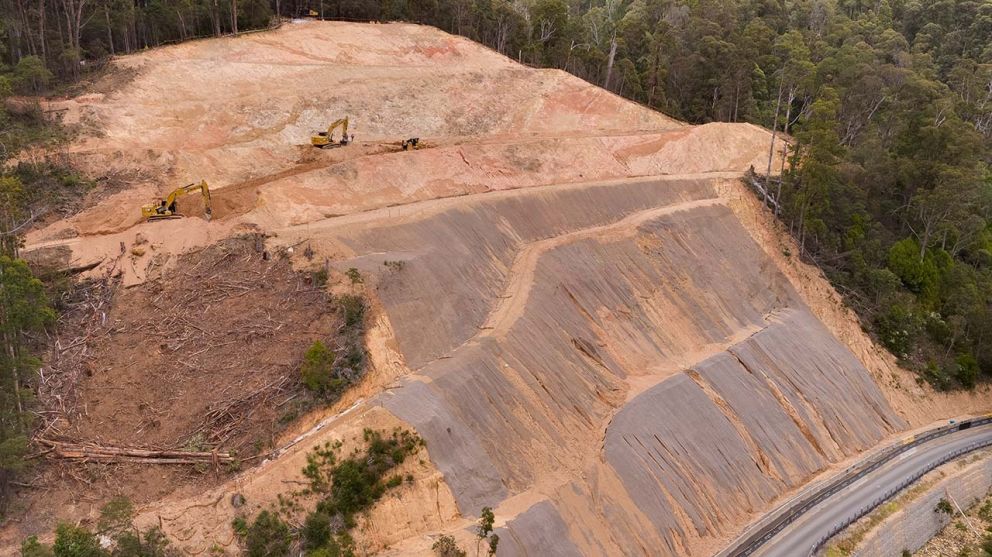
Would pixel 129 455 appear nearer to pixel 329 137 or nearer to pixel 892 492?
pixel 329 137

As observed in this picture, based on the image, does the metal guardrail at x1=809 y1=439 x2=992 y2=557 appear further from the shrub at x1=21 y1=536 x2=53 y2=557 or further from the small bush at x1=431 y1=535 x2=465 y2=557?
the shrub at x1=21 y1=536 x2=53 y2=557

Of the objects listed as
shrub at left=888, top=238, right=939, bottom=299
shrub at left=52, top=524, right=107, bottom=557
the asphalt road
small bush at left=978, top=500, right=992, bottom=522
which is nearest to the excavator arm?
shrub at left=52, top=524, right=107, bottom=557

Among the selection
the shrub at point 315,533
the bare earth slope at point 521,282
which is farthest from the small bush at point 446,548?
the shrub at point 315,533

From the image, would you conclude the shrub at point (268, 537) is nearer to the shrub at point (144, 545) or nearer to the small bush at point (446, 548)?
the shrub at point (144, 545)

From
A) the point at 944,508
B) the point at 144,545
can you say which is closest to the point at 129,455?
the point at 144,545

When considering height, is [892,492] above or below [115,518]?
below

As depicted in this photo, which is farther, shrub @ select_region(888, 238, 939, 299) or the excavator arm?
shrub @ select_region(888, 238, 939, 299)

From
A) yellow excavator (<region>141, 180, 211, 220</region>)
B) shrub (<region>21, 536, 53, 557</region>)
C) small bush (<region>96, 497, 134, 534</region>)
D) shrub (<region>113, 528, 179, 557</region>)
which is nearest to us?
shrub (<region>21, 536, 53, 557</region>)
